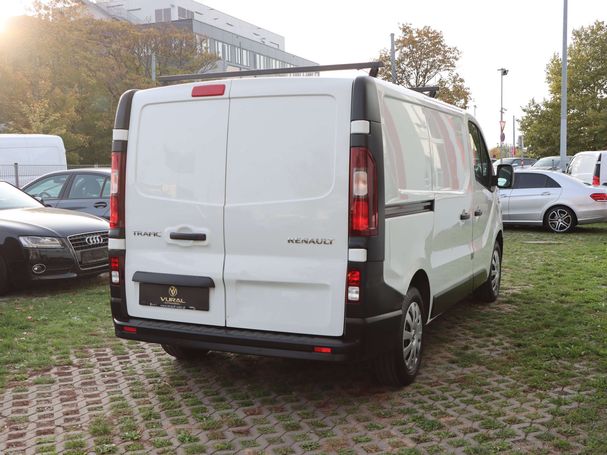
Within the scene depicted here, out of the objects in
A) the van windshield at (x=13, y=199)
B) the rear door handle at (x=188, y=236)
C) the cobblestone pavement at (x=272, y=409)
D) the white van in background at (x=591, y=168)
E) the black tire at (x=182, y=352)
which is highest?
the white van in background at (x=591, y=168)

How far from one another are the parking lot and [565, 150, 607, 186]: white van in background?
486 inches

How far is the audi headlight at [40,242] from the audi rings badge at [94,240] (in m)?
0.37

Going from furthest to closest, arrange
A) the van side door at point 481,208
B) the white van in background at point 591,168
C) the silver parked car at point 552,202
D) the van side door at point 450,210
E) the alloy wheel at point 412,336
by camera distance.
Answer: the white van in background at point 591,168, the silver parked car at point 552,202, the van side door at point 481,208, the van side door at point 450,210, the alloy wheel at point 412,336

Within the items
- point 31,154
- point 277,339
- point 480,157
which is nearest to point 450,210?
point 480,157

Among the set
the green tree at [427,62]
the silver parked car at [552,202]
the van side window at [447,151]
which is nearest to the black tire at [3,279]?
the van side window at [447,151]

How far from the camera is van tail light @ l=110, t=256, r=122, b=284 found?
15.6 ft

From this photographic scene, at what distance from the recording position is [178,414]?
4.40 m

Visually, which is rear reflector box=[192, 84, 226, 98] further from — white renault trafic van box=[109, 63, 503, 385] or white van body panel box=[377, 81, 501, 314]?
white van body panel box=[377, 81, 501, 314]

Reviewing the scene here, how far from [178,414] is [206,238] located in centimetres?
115

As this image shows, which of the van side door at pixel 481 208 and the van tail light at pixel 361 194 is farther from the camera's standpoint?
the van side door at pixel 481 208

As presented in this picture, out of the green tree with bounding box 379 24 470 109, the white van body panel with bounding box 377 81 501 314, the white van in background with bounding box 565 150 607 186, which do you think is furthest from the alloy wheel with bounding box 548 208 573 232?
the green tree with bounding box 379 24 470 109

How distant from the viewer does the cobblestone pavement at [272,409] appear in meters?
3.93

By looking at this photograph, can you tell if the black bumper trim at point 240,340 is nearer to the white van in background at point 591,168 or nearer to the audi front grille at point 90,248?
the audi front grille at point 90,248

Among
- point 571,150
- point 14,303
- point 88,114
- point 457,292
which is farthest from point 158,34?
point 457,292
